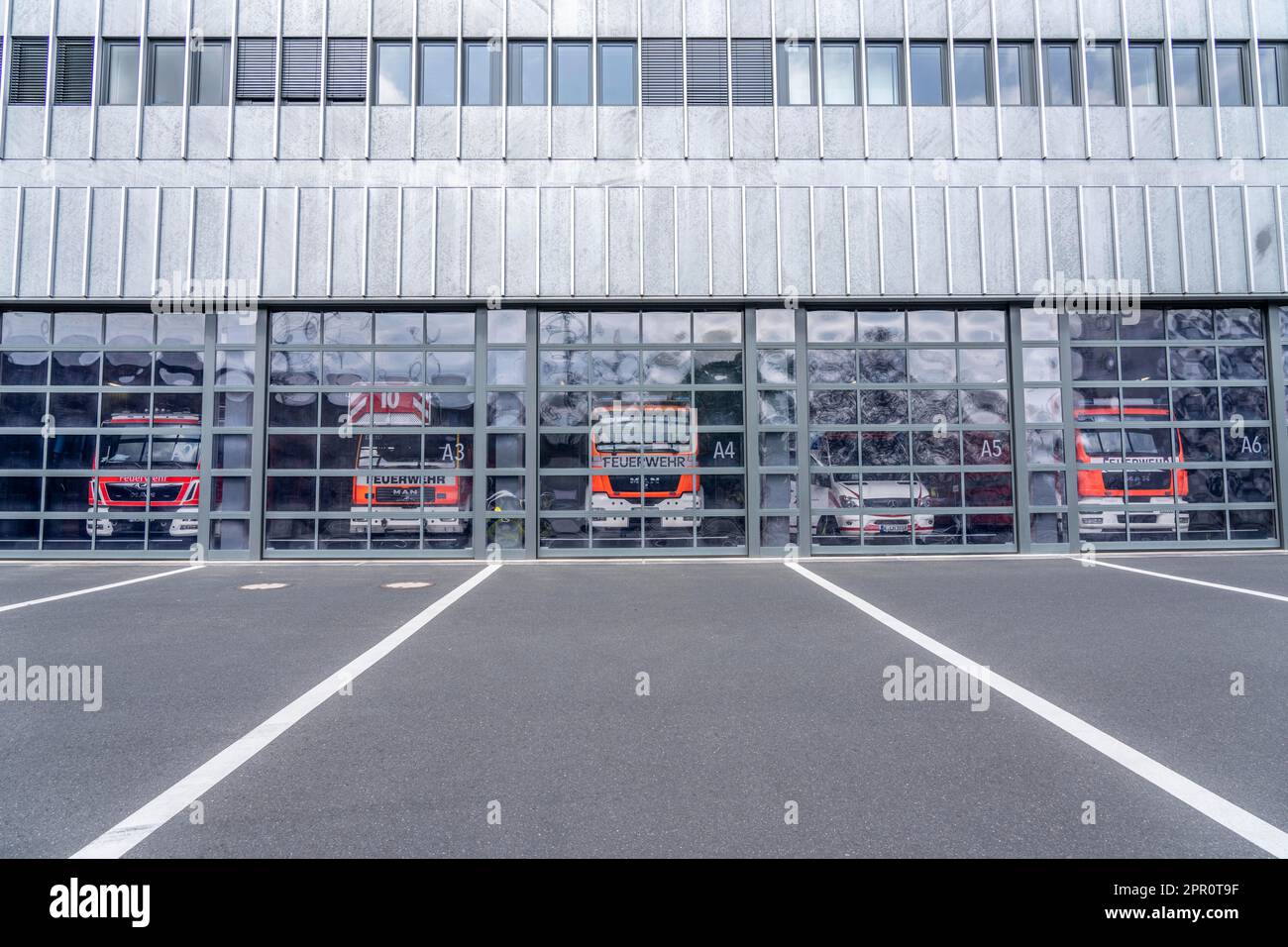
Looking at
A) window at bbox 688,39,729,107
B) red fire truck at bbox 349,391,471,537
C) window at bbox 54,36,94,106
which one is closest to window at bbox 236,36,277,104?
window at bbox 54,36,94,106

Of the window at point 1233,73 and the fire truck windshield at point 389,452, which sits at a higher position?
the window at point 1233,73

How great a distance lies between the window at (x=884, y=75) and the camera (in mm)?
13086

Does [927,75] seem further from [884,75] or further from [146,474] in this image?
[146,474]

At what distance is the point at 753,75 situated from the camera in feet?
42.8

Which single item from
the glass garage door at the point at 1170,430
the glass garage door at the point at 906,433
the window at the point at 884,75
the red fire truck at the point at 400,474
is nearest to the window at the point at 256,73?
the red fire truck at the point at 400,474

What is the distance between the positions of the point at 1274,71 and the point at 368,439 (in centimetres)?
1785

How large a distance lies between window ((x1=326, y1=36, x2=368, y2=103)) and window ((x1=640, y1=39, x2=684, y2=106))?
5.01 meters

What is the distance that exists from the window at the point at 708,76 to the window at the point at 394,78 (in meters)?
5.08

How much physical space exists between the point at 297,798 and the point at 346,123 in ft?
42.3

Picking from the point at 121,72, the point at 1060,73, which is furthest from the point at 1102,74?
the point at 121,72

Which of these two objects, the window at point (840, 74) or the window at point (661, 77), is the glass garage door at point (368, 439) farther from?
the window at point (840, 74)

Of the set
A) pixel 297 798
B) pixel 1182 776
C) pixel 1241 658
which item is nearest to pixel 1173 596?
pixel 1241 658
